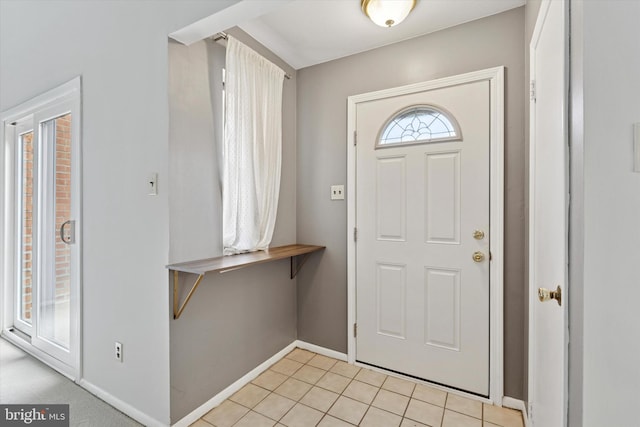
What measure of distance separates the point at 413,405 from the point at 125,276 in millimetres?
1951

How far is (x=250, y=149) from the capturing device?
1.99 metres

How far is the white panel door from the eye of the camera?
6.07ft

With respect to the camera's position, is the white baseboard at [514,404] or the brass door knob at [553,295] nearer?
the brass door knob at [553,295]

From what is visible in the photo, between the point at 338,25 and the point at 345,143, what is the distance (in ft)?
2.68

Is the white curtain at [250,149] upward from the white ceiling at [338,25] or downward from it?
downward

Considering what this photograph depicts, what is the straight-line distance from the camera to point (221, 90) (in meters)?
1.85

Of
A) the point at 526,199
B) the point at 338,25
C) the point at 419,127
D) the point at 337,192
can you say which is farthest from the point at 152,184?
the point at 526,199

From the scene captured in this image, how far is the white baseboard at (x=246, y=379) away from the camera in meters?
1.63

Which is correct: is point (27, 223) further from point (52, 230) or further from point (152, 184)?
point (152, 184)

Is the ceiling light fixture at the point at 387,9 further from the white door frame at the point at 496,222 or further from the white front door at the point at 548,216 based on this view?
the white front door at the point at 548,216

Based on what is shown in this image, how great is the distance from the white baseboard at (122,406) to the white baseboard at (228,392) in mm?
130

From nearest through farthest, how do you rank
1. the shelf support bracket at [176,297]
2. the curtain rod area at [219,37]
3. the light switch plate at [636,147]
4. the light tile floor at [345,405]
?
1. the light switch plate at [636,147]
2. the shelf support bracket at [176,297]
3. the light tile floor at [345,405]
4. the curtain rod area at [219,37]

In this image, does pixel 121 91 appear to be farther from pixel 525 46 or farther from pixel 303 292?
pixel 525 46

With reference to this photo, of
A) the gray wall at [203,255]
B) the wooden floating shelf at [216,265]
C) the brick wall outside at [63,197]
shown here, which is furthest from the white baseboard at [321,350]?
the brick wall outside at [63,197]
